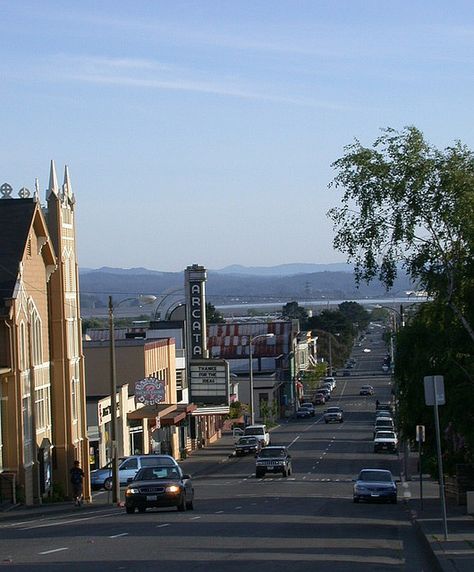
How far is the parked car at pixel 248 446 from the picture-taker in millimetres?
Result: 80812

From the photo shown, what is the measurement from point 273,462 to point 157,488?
26.3m

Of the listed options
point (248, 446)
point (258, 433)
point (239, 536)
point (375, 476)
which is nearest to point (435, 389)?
point (239, 536)

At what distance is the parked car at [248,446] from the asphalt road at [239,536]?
28.6 m

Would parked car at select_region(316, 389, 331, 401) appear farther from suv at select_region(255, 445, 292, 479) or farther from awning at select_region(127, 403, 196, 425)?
suv at select_region(255, 445, 292, 479)

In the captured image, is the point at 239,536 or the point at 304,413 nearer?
the point at 239,536

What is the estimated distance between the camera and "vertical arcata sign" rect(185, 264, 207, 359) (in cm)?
9081

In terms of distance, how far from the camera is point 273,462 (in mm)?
58656

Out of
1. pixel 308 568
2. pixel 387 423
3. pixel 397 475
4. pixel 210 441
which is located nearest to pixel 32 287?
pixel 397 475

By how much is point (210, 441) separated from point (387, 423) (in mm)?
20494

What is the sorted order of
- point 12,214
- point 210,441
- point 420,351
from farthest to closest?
point 210,441 → point 12,214 → point 420,351

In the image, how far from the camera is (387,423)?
84.2 metres

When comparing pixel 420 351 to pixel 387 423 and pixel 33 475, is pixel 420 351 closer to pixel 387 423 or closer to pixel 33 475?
pixel 33 475

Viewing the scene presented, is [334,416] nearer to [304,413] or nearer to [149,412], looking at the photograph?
[304,413]

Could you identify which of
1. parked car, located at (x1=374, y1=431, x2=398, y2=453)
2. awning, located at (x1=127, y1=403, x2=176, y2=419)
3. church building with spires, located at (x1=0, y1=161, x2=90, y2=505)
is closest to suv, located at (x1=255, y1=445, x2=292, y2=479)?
church building with spires, located at (x1=0, y1=161, x2=90, y2=505)
